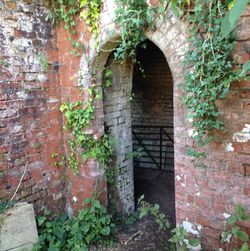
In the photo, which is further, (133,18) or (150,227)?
(150,227)

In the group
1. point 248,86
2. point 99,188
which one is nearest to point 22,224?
point 99,188

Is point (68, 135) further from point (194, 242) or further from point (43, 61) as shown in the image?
point (194, 242)

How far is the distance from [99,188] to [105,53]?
1.66 meters

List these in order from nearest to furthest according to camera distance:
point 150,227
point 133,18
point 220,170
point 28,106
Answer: point 220,170
point 133,18
point 28,106
point 150,227

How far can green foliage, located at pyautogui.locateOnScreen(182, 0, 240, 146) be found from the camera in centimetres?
219

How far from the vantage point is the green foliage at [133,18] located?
2615 millimetres

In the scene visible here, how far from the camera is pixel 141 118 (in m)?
6.50

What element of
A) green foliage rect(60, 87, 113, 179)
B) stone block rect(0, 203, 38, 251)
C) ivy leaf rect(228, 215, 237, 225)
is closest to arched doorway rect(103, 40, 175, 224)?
green foliage rect(60, 87, 113, 179)

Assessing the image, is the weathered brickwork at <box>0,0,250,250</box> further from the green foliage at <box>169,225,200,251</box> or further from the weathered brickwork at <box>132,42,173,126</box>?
the weathered brickwork at <box>132,42,173,126</box>

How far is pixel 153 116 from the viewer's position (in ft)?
20.9

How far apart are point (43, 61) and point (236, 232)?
268 cm

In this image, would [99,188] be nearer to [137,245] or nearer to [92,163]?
[92,163]

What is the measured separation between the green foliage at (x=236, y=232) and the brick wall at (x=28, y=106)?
213cm

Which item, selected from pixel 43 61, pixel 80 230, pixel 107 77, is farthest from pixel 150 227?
pixel 43 61
